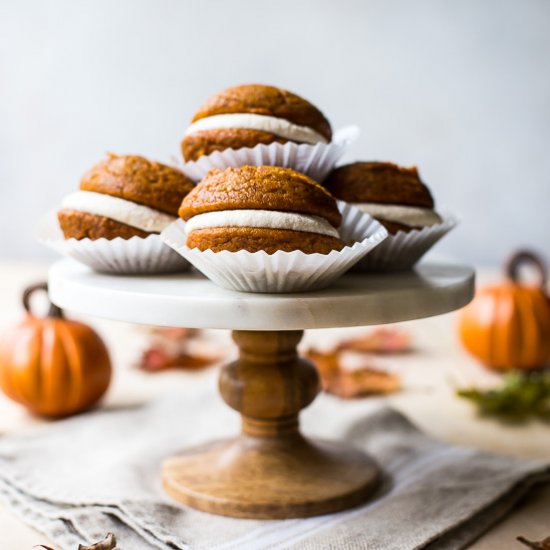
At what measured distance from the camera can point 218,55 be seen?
345cm

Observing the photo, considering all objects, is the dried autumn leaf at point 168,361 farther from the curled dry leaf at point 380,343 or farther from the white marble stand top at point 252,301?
the white marble stand top at point 252,301

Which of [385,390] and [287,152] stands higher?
[287,152]

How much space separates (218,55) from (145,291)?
8.73 feet

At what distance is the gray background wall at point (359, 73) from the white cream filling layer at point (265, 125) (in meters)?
2.36

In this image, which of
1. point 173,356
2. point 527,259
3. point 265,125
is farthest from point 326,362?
point 265,125

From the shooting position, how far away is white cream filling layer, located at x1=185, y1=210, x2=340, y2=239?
3.19 ft

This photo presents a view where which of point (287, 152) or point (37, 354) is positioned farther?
point (37, 354)

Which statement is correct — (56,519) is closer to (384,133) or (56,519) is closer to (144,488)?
(144,488)

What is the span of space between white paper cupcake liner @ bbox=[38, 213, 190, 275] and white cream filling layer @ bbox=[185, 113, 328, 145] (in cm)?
20

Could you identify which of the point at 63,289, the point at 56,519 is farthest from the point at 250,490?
the point at 63,289

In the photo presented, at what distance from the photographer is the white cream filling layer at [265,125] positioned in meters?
1.11

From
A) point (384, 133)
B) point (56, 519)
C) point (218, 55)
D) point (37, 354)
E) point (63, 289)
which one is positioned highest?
point (218, 55)

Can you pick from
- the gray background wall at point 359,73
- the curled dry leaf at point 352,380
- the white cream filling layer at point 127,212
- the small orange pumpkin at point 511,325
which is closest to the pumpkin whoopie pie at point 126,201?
the white cream filling layer at point 127,212

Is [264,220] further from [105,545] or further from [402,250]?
[105,545]
